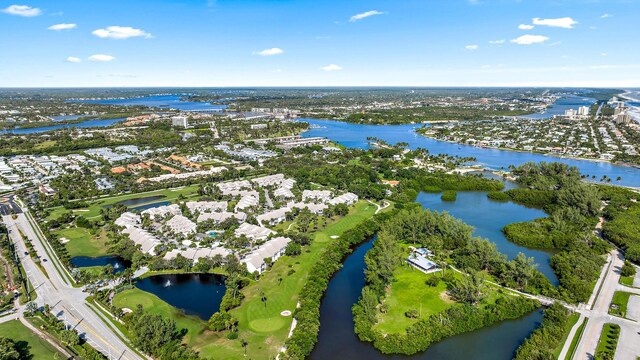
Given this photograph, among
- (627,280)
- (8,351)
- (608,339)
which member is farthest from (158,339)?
(627,280)

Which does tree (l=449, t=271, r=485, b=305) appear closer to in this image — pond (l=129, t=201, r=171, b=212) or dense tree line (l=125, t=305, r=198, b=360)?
dense tree line (l=125, t=305, r=198, b=360)

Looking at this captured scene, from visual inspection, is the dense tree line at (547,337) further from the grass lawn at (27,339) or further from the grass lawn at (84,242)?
the grass lawn at (84,242)

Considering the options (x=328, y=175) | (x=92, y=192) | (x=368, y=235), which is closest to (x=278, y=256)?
(x=368, y=235)

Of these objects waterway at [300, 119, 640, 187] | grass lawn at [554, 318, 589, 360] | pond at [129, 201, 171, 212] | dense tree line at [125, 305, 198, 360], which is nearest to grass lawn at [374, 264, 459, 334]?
grass lawn at [554, 318, 589, 360]

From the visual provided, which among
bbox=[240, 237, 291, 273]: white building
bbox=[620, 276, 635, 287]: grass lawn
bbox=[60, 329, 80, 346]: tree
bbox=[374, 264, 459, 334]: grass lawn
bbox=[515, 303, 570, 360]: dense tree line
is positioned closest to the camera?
bbox=[515, 303, 570, 360]: dense tree line

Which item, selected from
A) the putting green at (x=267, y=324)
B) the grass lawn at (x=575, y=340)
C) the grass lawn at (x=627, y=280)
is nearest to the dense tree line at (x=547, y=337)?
the grass lawn at (x=575, y=340)
